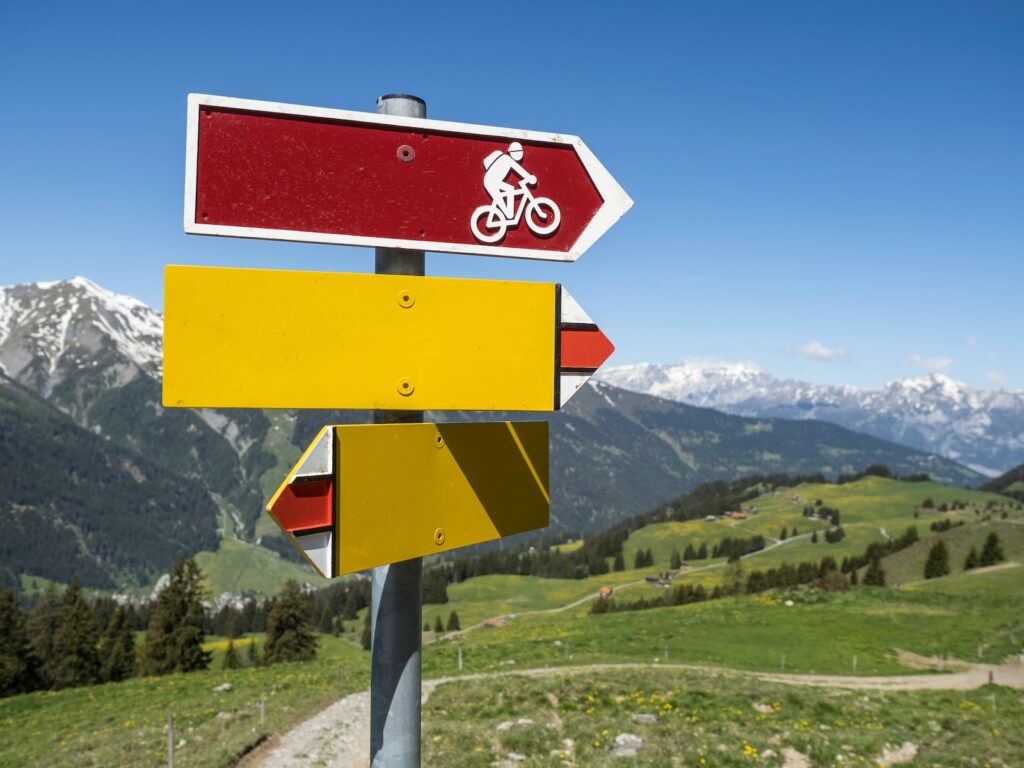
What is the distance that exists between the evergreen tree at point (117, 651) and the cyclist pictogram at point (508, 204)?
244 ft

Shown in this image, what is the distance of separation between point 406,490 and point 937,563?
96.5 metres

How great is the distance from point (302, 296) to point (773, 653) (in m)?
39.7

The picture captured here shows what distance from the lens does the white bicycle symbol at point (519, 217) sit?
3257 mm

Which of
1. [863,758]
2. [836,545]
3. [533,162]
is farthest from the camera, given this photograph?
[836,545]

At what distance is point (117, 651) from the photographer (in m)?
64.6

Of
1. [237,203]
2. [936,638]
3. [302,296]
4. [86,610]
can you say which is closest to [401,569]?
[302,296]

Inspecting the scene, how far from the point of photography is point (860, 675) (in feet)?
110

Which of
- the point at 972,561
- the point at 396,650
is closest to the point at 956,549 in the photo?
the point at 972,561

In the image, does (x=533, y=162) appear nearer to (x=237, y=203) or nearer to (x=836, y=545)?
(x=237, y=203)

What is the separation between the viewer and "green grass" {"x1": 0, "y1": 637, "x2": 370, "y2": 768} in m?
15.9

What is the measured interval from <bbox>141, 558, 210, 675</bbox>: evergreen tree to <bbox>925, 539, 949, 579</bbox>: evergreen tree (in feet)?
263

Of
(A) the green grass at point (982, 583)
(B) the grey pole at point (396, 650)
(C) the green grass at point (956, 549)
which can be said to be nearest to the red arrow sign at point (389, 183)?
(B) the grey pole at point (396, 650)

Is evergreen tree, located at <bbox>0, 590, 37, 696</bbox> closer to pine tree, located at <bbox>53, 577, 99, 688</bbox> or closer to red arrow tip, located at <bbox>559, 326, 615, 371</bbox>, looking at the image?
pine tree, located at <bbox>53, 577, 99, 688</bbox>

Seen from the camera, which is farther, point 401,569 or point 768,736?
point 768,736
